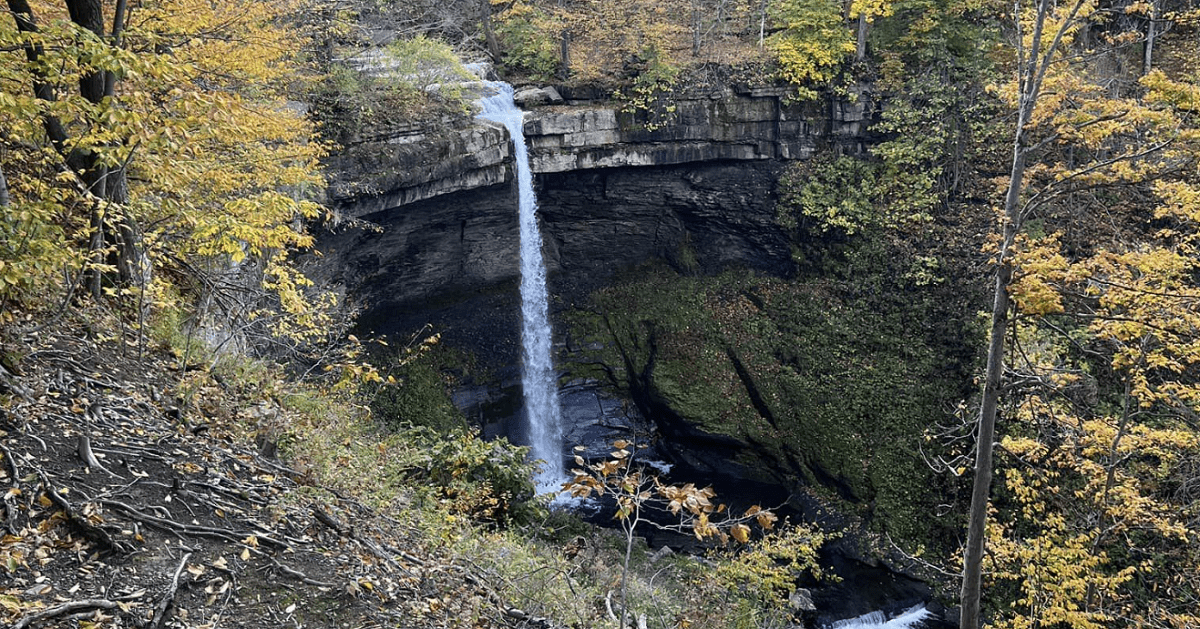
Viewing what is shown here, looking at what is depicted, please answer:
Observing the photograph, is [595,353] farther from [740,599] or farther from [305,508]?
[305,508]

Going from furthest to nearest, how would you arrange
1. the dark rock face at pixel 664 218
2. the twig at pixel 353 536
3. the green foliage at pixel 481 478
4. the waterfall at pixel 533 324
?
1. the dark rock face at pixel 664 218
2. the waterfall at pixel 533 324
3. the green foliage at pixel 481 478
4. the twig at pixel 353 536

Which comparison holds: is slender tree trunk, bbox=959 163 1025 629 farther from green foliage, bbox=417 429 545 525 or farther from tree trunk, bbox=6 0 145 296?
tree trunk, bbox=6 0 145 296

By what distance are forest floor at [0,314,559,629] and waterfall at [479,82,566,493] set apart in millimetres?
13495

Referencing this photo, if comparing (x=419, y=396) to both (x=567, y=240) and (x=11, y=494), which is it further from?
(x=11, y=494)

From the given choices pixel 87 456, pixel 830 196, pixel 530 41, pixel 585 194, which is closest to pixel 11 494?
pixel 87 456

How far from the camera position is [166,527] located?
4.13 meters

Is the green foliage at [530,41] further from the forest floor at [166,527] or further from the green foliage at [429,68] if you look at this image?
the forest floor at [166,527]

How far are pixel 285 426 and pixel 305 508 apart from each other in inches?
60.4

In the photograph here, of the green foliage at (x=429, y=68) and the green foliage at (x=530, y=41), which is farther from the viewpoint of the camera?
the green foliage at (x=530, y=41)

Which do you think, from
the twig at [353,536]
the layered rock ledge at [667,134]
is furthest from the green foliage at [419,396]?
the twig at [353,536]

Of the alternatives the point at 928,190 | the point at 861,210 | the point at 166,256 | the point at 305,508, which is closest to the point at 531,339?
the point at 861,210

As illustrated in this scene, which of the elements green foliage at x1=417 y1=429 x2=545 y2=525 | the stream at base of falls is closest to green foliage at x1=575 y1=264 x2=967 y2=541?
the stream at base of falls

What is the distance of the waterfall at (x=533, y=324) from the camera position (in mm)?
19016

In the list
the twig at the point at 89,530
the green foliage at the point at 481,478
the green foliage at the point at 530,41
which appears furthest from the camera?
the green foliage at the point at 530,41
